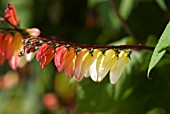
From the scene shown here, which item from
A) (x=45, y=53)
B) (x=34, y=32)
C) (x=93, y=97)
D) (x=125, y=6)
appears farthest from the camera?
(x=125, y=6)

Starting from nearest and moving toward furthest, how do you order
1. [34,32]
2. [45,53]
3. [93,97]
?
[45,53], [34,32], [93,97]

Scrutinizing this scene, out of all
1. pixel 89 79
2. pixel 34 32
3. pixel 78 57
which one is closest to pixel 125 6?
A: pixel 89 79

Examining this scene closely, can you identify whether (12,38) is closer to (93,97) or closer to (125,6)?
(93,97)

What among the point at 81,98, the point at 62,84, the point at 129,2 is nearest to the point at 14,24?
the point at 81,98

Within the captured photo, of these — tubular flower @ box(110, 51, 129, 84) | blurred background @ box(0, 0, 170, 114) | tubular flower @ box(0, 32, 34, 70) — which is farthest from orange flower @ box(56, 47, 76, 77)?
blurred background @ box(0, 0, 170, 114)

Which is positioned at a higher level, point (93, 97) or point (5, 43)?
point (5, 43)
